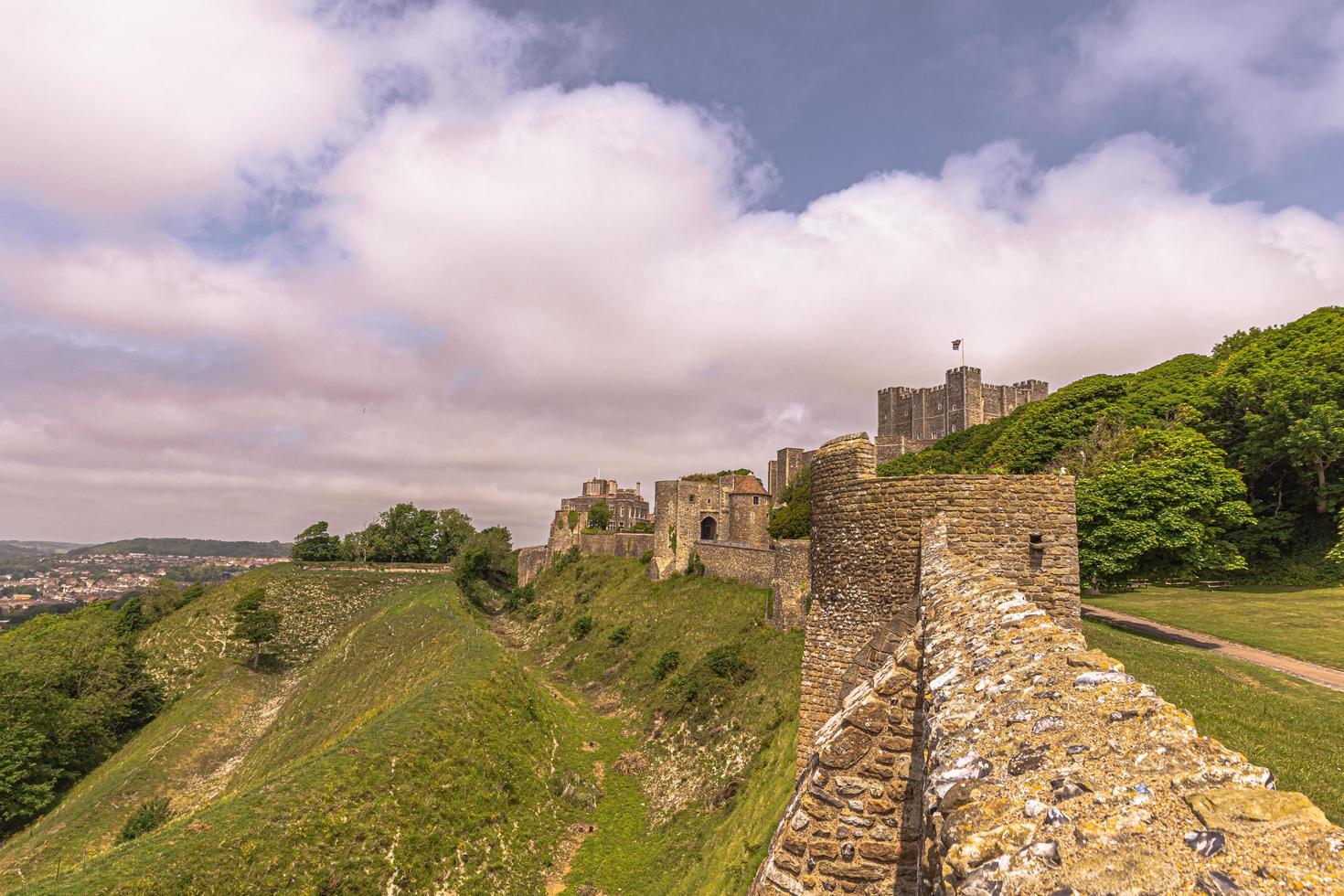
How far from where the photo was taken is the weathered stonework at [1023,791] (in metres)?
1.90

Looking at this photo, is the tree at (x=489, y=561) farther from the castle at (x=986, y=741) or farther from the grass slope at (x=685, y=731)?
the castle at (x=986, y=741)

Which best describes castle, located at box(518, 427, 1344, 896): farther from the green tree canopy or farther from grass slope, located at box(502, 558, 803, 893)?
the green tree canopy

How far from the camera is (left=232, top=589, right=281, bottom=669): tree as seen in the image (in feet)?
153

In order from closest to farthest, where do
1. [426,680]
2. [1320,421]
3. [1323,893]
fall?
1. [1323,893]
2. [426,680]
3. [1320,421]

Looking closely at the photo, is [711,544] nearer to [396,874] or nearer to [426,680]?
[426,680]

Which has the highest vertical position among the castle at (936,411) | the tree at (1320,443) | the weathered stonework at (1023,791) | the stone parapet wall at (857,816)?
the castle at (936,411)

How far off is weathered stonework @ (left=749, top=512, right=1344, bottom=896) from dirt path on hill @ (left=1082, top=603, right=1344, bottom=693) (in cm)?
1921

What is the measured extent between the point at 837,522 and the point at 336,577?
66841 millimetres

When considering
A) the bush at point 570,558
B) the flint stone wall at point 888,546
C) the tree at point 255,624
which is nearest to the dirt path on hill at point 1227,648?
the flint stone wall at point 888,546

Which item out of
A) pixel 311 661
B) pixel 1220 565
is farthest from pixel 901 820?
pixel 311 661

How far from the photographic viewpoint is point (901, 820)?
14.0 feet

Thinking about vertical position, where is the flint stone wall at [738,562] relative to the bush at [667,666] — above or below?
above

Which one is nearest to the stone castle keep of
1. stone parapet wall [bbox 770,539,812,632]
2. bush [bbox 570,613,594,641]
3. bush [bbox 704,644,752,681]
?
bush [bbox 704,644,752,681]

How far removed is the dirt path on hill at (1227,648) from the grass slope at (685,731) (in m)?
13.5
